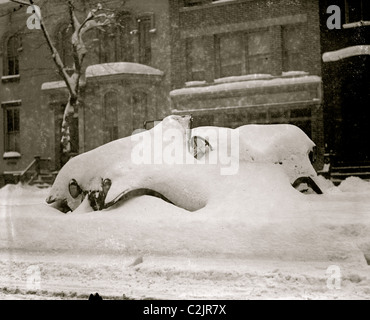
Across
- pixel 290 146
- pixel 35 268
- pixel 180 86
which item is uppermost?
pixel 180 86

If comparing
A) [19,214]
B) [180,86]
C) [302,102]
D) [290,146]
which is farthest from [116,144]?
[180,86]

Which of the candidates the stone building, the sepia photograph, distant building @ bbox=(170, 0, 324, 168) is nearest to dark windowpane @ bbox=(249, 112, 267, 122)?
distant building @ bbox=(170, 0, 324, 168)

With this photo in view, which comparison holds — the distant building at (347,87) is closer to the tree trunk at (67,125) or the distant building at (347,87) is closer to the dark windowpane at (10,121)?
the tree trunk at (67,125)

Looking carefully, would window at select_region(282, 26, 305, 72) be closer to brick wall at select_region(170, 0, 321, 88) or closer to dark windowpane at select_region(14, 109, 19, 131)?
brick wall at select_region(170, 0, 321, 88)

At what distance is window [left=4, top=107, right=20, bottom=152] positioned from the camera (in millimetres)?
26531

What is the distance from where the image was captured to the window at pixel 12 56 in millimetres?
26672

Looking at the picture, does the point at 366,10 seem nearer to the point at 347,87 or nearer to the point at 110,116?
the point at 347,87

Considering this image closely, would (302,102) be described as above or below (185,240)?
above

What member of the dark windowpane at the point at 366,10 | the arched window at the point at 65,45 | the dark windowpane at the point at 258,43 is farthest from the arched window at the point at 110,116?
the dark windowpane at the point at 366,10

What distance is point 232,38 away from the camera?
21828 mm

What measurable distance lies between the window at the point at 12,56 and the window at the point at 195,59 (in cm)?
963

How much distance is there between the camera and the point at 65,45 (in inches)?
995
